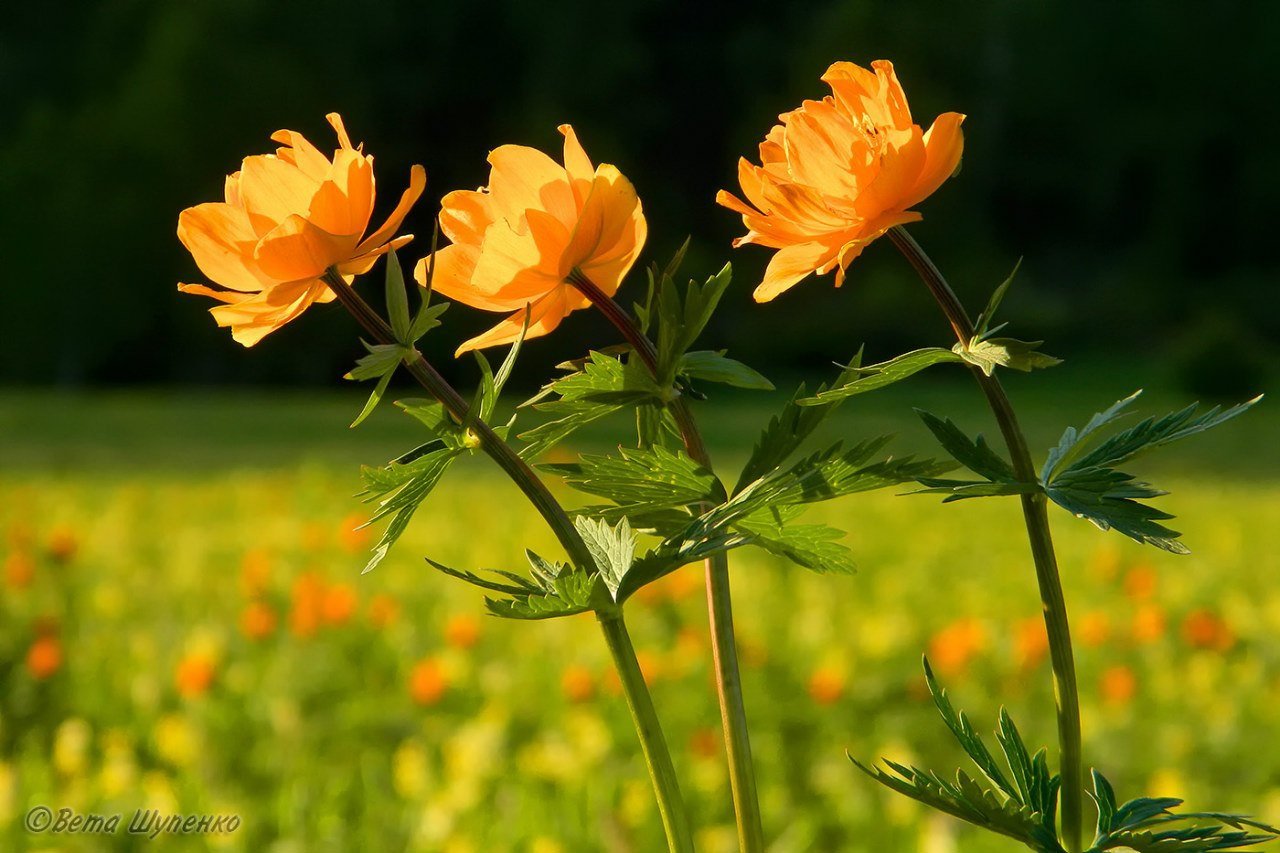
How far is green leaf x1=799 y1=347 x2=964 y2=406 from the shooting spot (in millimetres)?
505

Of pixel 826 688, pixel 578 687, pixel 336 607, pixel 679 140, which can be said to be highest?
pixel 679 140

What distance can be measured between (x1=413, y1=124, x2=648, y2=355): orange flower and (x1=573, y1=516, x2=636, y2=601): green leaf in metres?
0.09

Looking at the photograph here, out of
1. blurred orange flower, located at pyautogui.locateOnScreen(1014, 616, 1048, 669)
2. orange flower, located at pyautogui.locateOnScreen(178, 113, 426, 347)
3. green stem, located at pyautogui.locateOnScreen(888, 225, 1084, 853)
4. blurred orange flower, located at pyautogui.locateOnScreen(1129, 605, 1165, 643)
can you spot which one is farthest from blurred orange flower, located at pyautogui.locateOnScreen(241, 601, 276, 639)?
green stem, located at pyautogui.locateOnScreen(888, 225, 1084, 853)

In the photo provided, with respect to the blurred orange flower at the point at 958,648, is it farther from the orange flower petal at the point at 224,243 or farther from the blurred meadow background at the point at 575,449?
the orange flower petal at the point at 224,243

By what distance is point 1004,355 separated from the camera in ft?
1.65

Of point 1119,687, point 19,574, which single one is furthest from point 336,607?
point 1119,687

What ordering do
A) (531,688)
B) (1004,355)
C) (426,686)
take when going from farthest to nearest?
(531,688) < (426,686) < (1004,355)

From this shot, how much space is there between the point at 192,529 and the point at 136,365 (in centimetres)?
1183

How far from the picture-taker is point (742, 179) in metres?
0.53

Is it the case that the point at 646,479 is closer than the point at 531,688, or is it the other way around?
the point at 646,479

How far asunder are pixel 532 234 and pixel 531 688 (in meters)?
1.67

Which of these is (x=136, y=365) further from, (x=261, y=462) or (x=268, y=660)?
(x=268, y=660)

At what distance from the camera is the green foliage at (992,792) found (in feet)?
1.73

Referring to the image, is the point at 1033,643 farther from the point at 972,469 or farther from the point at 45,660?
the point at 972,469
